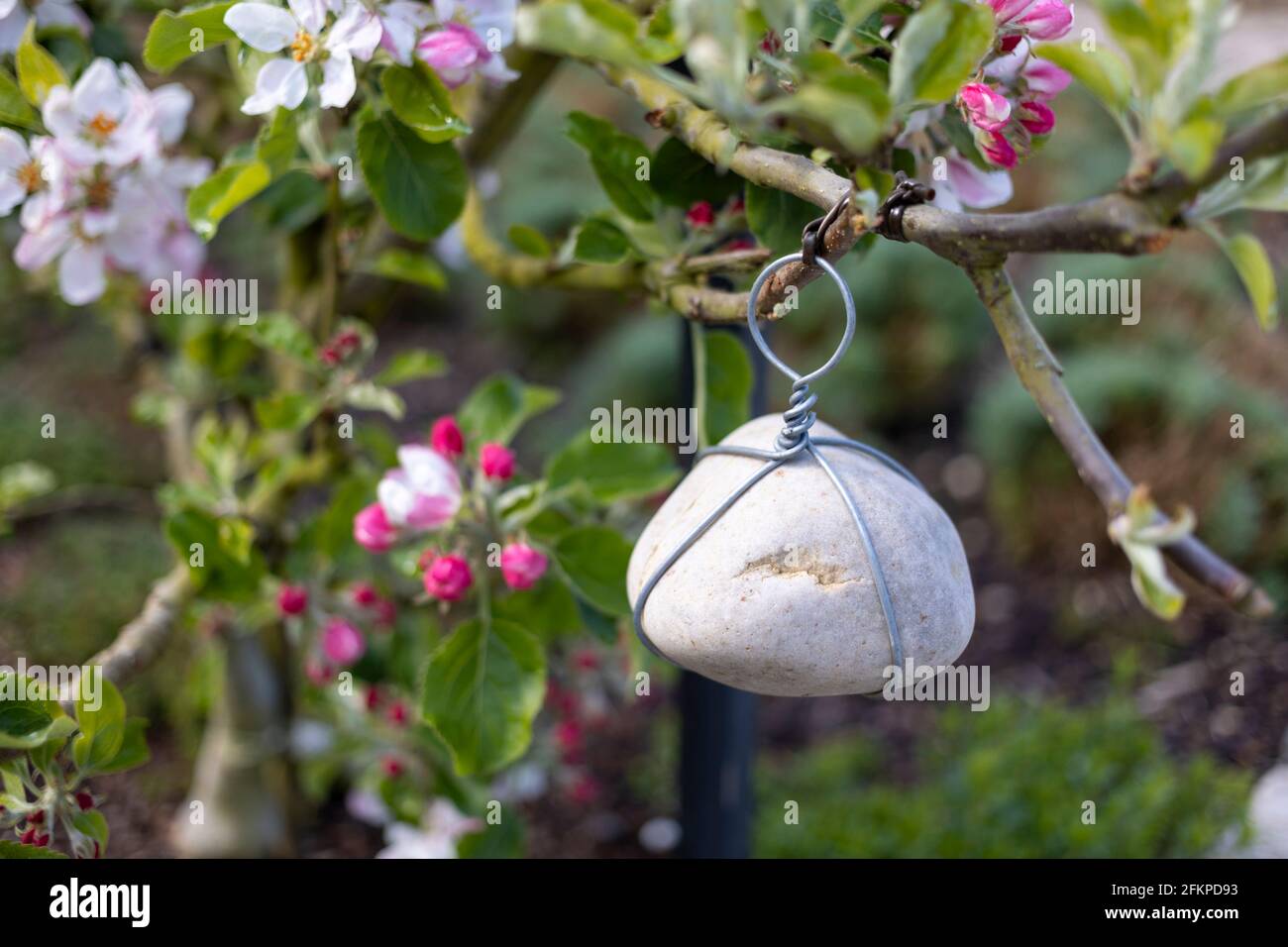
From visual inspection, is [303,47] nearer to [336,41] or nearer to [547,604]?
[336,41]

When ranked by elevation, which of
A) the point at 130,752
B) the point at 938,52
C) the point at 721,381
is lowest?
the point at 130,752

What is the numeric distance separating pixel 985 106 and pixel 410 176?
1.64ft

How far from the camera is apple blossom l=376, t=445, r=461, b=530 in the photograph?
1.02m

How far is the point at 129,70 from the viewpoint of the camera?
111 cm

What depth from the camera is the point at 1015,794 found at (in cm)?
202

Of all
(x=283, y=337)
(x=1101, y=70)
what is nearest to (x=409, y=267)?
(x=283, y=337)

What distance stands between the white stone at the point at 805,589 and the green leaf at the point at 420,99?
0.38 metres

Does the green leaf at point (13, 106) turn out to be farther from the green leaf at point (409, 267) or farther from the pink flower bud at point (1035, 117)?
the pink flower bud at point (1035, 117)

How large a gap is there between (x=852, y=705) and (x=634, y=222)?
1.90 metres

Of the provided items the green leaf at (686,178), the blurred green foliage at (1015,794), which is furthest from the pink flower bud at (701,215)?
the blurred green foliage at (1015,794)

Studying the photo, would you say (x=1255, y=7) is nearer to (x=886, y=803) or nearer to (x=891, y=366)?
(x=891, y=366)

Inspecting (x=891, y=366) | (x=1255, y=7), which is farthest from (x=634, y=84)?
(x=1255, y=7)

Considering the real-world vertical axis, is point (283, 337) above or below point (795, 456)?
above

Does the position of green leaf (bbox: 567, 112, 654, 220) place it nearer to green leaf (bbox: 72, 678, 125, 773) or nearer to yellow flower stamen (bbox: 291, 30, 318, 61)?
yellow flower stamen (bbox: 291, 30, 318, 61)
